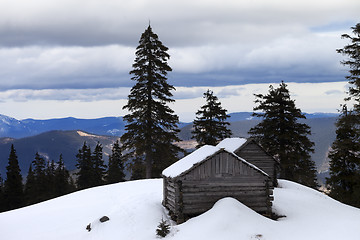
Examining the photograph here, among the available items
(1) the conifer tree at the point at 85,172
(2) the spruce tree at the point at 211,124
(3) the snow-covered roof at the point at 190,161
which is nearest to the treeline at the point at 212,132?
(2) the spruce tree at the point at 211,124

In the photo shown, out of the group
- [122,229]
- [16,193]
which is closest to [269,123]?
[122,229]

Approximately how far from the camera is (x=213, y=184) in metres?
19.0

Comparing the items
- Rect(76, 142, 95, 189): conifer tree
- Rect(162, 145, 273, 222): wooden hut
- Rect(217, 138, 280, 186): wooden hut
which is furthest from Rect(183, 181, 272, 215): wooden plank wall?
Rect(76, 142, 95, 189): conifer tree

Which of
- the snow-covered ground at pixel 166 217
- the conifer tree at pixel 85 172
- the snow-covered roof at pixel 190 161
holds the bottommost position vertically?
the conifer tree at pixel 85 172

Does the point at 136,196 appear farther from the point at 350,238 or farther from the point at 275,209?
the point at 350,238

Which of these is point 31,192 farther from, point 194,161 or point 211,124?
point 194,161

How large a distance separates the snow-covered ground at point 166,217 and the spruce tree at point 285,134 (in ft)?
30.1

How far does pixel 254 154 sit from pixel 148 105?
1132cm

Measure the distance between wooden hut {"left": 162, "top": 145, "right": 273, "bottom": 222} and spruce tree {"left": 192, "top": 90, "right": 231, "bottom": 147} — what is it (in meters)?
18.8

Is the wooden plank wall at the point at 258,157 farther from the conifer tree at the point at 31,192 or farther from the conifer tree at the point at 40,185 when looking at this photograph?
the conifer tree at the point at 31,192

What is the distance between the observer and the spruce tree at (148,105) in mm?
32188

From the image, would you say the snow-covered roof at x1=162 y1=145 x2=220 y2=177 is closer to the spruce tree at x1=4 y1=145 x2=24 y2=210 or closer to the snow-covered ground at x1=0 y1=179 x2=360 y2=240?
the snow-covered ground at x1=0 y1=179 x2=360 y2=240

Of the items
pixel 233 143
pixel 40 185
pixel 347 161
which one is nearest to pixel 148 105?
pixel 233 143

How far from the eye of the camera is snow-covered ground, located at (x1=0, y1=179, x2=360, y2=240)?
1658 cm
